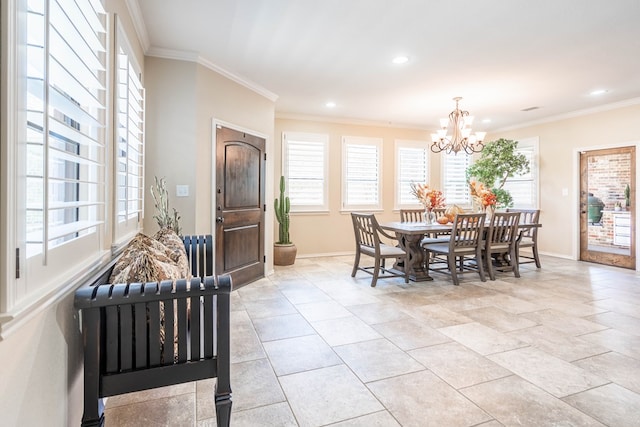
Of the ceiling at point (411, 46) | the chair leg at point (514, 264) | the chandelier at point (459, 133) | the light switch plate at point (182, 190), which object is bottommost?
the chair leg at point (514, 264)

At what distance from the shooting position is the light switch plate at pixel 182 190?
12.0 feet

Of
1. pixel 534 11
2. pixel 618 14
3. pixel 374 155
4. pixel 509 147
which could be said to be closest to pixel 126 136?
pixel 534 11

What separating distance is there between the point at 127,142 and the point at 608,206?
7.04 meters

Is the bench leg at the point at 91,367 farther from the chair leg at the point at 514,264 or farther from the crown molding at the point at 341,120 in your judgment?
the crown molding at the point at 341,120

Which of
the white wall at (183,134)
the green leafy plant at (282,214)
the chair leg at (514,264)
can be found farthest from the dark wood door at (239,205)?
the chair leg at (514,264)

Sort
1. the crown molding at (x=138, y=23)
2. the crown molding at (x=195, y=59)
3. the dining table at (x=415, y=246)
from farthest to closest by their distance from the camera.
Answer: the dining table at (x=415, y=246) < the crown molding at (x=195, y=59) < the crown molding at (x=138, y=23)

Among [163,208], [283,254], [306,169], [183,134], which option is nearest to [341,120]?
[306,169]

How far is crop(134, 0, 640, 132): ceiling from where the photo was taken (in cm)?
281

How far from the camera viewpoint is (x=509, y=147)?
6578mm

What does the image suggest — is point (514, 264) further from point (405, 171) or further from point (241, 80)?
point (241, 80)

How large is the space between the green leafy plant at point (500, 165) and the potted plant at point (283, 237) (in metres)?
4.02

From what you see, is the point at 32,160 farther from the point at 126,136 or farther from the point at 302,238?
the point at 302,238

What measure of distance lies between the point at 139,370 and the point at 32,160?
0.94m

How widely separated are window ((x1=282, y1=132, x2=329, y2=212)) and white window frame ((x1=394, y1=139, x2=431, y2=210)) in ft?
5.28
